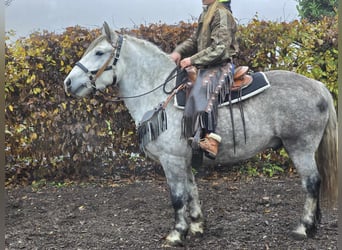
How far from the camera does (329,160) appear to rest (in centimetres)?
421

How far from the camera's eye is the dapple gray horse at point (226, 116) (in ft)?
13.0

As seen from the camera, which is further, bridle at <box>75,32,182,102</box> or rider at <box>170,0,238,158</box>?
bridle at <box>75,32,182,102</box>

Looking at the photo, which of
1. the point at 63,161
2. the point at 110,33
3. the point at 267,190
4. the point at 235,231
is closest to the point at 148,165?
the point at 63,161

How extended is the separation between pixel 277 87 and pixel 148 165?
2.91 metres

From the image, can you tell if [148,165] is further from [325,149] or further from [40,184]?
[325,149]

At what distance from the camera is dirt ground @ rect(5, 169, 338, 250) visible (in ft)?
14.0

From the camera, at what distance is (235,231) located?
176 inches

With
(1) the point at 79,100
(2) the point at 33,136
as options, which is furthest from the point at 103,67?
(2) the point at 33,136

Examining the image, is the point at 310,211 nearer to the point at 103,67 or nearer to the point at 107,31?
the point at 103,67

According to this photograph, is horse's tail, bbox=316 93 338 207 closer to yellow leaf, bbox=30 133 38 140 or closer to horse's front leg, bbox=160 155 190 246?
horse's front leg, bbox=160 155 190 246

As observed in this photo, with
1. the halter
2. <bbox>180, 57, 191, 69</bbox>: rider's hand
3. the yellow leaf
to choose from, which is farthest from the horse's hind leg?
the yellow leaf

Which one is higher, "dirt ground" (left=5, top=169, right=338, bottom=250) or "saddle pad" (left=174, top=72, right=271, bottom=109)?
"saddle pad" (left=174, top=72, right=271, bottom=109)

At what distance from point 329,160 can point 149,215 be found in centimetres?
215

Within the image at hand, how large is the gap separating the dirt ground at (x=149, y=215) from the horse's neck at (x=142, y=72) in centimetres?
134
